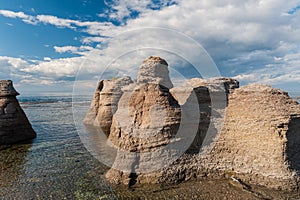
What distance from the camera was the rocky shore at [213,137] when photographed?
9.88 meters

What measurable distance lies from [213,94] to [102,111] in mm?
19738

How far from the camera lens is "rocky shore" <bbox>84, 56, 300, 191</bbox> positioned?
9.88 meters

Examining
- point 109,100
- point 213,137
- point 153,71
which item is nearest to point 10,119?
point 109,100

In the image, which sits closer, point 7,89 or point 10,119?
point 10,119

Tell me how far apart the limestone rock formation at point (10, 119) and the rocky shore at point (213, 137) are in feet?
47.6

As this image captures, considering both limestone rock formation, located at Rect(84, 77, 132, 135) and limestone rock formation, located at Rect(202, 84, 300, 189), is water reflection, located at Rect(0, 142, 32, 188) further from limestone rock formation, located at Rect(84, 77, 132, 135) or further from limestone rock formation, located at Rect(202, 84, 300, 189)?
limestone rock formation, located at Rect(202, 84, 300, 189)

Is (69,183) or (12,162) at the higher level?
(69,183)

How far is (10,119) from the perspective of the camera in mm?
20375

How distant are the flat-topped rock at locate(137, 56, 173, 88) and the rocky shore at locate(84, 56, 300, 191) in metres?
5.22

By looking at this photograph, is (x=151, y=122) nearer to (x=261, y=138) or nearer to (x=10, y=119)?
(x=261, y=138)

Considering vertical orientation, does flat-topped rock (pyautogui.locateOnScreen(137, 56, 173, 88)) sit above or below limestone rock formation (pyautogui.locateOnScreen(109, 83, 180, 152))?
above

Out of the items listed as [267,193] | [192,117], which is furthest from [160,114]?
[267,193]

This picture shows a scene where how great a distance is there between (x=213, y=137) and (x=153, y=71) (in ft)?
28.9

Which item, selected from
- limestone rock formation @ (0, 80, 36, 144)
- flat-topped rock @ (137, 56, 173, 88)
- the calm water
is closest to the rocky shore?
the calm water
